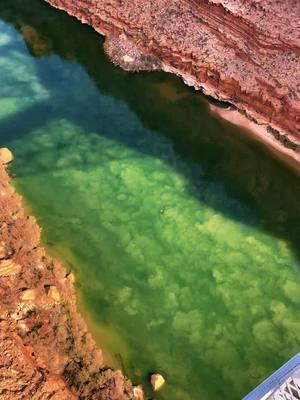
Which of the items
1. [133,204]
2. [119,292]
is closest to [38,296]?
[119,292]

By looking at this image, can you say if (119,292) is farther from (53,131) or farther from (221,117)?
(221,117)

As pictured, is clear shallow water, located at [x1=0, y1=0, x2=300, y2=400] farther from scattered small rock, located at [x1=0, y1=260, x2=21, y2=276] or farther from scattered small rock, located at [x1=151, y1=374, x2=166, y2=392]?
scattered small rock, located at [x1=0, y1=260, x2=21, y2=276]

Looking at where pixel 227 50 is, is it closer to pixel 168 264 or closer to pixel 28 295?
pixel 168 264

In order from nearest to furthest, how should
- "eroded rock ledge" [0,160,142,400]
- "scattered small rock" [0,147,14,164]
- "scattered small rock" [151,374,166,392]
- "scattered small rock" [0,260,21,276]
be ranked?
"eroded rock ledge" [0,160,142,400], "scattered small rock" [151,374,166,392], "scattered small rock" [0,260,21,276], "scattered small rock" [0,147,14,164]

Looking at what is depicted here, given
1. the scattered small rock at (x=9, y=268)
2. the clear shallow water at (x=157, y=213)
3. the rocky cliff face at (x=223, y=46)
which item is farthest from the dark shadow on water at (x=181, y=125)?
the scattered small rock at (x=9, y=268)

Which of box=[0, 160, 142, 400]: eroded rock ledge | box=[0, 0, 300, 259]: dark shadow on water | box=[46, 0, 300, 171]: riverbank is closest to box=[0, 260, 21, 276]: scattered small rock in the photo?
box=[0, 160, 142, 400]: eroded rock ledge

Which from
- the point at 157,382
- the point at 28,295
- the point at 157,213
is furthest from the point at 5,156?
the point at 157,382

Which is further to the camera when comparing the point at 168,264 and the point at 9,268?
the point at 168,264
